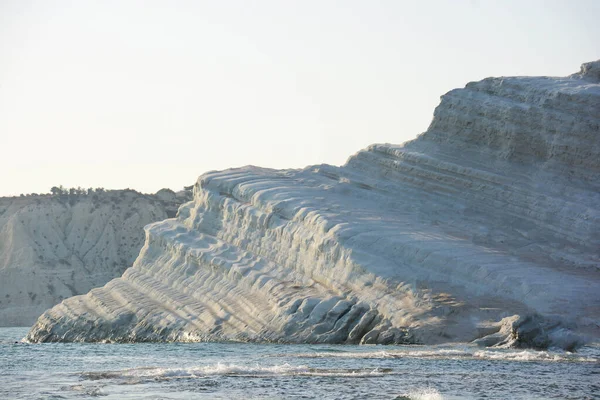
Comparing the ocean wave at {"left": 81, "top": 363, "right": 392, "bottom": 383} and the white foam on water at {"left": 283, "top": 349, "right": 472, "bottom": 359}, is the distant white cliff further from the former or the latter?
the ocean wave at {"left": 81, "top": 363, "right": 392, "bottom": 383}

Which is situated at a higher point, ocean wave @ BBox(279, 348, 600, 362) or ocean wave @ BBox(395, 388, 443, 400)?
ocean wave @ BBox(395, 388, 443, 400)

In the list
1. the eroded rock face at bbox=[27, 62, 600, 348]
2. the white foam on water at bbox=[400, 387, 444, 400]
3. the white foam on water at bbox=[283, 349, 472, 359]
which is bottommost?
the white foam on water at bbox=[283, 349, 472, 359]

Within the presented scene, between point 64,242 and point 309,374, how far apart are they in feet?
216

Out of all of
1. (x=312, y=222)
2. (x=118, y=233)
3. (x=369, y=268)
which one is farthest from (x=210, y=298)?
(x=118, y=233)

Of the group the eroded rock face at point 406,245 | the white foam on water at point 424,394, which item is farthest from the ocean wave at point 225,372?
the eroded rock face at point 406,245

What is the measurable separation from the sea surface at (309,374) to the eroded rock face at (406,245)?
301cm

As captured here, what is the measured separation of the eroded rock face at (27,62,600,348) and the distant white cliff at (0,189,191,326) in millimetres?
29878

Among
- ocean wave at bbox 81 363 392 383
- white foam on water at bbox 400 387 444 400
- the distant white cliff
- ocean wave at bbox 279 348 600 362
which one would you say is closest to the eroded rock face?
ocean wave at bbox 279 348 600 362

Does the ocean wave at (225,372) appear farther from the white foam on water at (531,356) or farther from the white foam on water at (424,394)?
the white foam on water at (531,356)

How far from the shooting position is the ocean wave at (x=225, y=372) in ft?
97.5

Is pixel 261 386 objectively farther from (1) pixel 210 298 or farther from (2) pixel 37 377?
(1) pixel 210 298

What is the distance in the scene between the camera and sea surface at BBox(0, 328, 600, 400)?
84.9ft

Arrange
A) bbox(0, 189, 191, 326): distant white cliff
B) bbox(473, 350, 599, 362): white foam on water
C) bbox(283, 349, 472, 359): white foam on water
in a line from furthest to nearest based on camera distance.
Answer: bbox(0, 189, 191, 326): distant white cliff → bbox(283, 349, 472, 359): white foam on water → bbox(473, 350, 599, 362): white foam on water

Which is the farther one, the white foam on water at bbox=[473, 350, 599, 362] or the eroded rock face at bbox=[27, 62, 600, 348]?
the eroded rock face at bbox=[27, 62, 600, 348]
